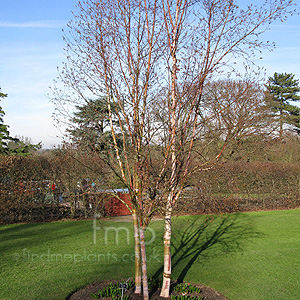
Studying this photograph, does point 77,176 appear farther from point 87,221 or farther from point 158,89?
point 158,89

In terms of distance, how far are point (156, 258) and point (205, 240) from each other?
186 cm

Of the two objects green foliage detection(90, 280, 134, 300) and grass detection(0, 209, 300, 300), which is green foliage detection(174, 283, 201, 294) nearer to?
grass detection(0, 209, 300, 300)

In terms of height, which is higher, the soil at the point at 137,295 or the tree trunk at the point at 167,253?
the tree trunk at the point at 167,253

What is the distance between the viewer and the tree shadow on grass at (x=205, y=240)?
623 centimetres

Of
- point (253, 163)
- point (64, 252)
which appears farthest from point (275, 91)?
point (64, 252)

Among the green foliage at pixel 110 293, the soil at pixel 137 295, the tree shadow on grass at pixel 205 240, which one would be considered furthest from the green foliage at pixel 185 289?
the green foliage at pixel 110 293

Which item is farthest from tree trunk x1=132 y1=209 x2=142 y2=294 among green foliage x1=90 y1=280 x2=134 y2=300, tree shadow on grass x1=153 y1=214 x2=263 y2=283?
tree shadow on grass x1=153 y1=214 x2=263 y2=283

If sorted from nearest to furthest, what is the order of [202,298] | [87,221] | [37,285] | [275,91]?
[202,298] → [37,285] → [87,221] → [275,91]

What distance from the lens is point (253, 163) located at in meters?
13.9

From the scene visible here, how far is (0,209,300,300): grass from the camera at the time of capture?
486 cm

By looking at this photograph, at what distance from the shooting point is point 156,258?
6.43 metres

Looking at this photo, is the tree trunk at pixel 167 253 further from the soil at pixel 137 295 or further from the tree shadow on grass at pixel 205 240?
the tree shadow on grass at pixel 205 240

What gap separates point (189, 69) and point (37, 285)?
3.81m

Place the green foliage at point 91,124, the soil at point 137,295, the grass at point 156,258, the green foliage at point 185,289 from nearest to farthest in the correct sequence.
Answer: the green foliage at point 91,124 < the soil at point 137,295 < the green foliage at point 185,289 < the grass at point 156,258
